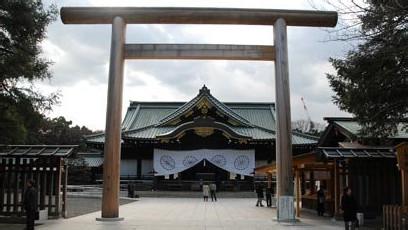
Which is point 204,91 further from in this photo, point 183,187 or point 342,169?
point 342,169

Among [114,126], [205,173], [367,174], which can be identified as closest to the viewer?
[114,126]

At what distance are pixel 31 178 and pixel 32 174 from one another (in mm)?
146

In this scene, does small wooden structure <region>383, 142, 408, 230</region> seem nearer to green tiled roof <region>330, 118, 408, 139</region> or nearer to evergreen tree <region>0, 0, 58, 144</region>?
green tiled roof <region>330, 118, 408, 139</region>

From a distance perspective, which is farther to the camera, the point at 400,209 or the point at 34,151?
the point at 34,151

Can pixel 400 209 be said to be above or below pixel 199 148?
below

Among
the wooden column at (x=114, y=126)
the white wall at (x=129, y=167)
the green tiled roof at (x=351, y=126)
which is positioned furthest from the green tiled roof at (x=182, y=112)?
the wooden column at (x=114, y=126)

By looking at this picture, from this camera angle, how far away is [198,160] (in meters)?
39.8

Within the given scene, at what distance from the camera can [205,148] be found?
132 ft

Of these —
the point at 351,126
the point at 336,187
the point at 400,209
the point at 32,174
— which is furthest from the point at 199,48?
the point at 400,209

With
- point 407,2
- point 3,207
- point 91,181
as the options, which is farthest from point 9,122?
point 91,181

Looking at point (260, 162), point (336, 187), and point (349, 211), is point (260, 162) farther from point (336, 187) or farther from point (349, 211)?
point (349, 211)

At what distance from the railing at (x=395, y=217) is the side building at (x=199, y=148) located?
985 inches

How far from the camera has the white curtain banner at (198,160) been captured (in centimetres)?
3991

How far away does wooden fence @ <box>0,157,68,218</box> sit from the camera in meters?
17.0
